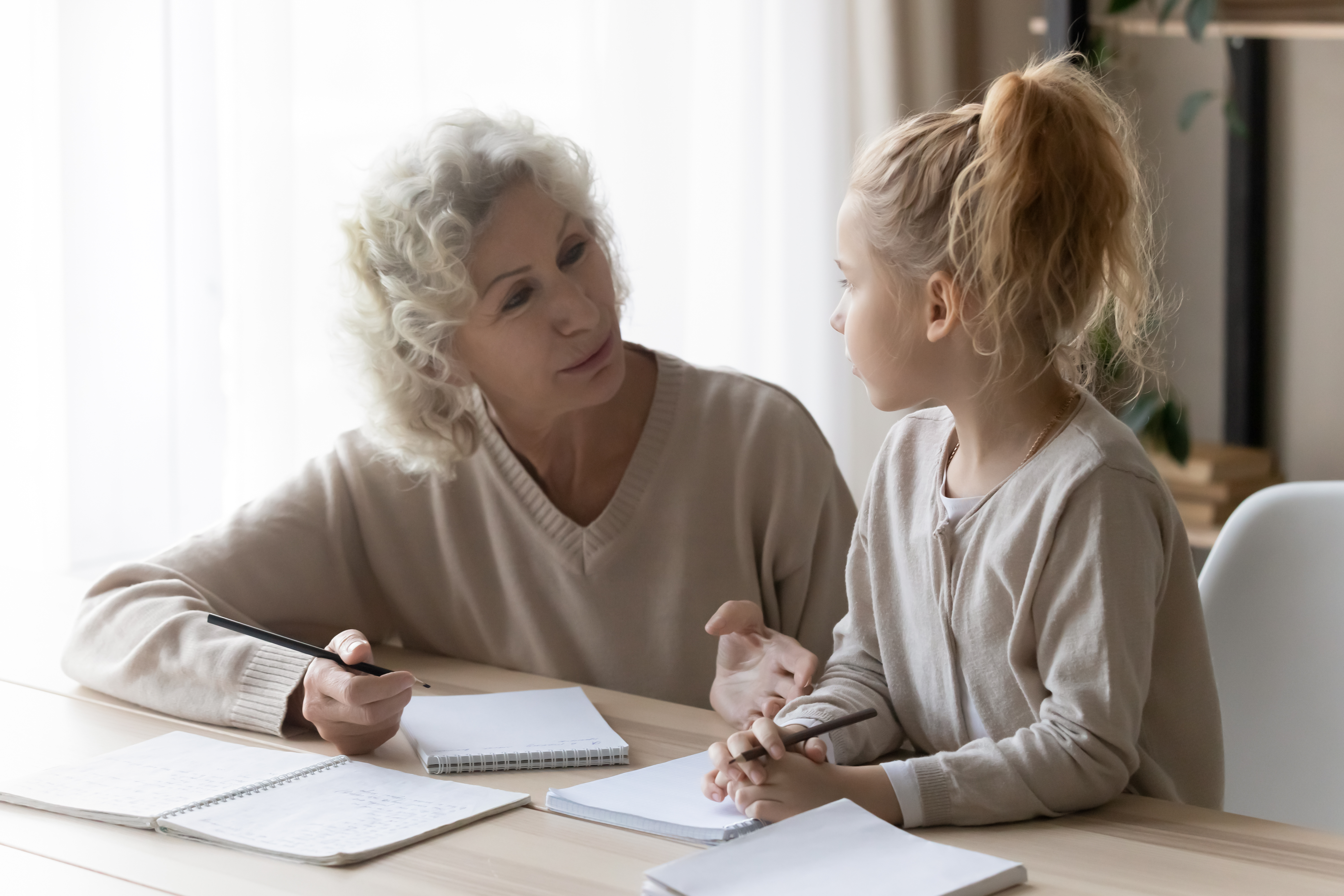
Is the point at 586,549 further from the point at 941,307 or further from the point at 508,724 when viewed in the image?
the point at 941,307

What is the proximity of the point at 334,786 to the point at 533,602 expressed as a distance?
511mm

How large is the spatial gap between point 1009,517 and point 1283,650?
0.42 metres

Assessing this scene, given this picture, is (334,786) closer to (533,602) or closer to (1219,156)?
(533,602)

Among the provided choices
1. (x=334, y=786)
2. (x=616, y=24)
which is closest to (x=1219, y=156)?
(x=616, y=24)

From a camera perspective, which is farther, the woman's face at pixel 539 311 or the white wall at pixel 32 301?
the white wall at pixel 32 301

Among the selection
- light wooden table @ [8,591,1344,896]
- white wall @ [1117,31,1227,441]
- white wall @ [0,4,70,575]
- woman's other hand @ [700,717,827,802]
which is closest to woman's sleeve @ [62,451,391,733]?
light wooden table @ [8,591,1344,896]

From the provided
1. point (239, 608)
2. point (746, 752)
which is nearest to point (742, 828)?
point (746, 752)

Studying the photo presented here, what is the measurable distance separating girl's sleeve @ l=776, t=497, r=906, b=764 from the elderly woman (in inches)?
8.7

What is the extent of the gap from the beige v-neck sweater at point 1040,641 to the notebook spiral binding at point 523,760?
0.16 m

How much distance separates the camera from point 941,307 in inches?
44.3

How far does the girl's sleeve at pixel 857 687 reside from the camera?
1168 mm

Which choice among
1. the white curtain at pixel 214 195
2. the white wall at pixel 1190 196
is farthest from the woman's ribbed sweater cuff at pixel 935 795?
the white wall at pixel 1190 196

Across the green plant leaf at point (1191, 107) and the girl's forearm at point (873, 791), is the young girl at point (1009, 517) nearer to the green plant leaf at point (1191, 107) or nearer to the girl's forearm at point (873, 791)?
the girl's forearm at point (873, 791)

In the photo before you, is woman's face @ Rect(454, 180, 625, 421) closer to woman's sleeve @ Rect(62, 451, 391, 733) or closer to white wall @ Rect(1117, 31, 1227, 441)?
woman's sleeve @ Rect(62, 451, 391, 733)
